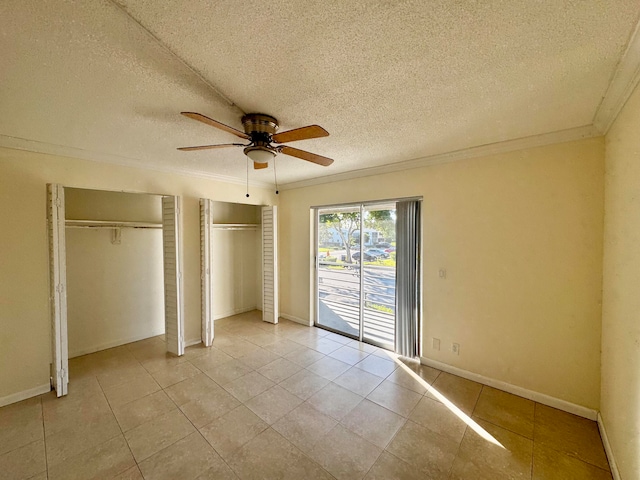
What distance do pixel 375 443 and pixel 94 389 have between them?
275 cm

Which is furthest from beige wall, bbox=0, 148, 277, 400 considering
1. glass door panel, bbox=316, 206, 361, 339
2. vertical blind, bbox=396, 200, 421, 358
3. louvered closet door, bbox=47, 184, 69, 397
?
vertical blind, bbox=396, 200, 421, 358

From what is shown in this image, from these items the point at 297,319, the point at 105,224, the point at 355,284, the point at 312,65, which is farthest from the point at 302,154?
the point at 297,319

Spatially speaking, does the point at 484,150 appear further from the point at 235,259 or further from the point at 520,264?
the point at 235,259

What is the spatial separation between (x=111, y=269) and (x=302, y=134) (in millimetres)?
3501

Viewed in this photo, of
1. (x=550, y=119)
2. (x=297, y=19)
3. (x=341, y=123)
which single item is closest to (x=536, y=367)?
(x=550, y=119)

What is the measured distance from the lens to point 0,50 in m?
1.21

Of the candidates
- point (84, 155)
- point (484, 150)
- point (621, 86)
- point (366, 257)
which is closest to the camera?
point (621, 86)

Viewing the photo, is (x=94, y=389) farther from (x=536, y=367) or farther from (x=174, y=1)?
(x=536, y=367)

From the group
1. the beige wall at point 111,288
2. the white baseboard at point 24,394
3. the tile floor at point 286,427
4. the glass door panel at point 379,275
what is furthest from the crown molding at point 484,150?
the white baseboard at point 24,394

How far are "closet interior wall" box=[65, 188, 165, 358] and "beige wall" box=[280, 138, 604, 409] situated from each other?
371cm

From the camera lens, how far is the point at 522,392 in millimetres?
2455

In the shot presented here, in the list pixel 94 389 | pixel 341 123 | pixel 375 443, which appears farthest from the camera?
pixel 94 389

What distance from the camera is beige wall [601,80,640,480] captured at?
4.66 ft

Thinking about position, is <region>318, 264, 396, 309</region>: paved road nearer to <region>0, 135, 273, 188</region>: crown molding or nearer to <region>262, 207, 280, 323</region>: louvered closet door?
<region>262, 207, 280, 323</region>: louvered closet door
